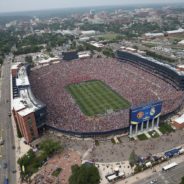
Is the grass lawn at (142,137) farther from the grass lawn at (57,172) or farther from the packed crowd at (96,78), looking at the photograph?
the grass lawn at (57,172)

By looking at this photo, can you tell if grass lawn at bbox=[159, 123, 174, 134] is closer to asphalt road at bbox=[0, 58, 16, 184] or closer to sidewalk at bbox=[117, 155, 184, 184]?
sidewalk at bbox=[117, 155, 184, 184]

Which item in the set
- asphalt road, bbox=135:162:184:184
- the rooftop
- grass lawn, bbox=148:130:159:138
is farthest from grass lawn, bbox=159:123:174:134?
the rooftop

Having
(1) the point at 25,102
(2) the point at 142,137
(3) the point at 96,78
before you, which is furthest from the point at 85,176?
(3) the point at 96,78

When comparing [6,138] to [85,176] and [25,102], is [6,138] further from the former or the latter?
[85,176]

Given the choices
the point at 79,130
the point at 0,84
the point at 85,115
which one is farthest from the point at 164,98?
the point at 0,84

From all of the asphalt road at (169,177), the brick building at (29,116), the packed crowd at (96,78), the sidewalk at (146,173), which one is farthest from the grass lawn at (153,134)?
the brick building at (29,116)

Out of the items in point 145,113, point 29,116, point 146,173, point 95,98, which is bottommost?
point 95,98
